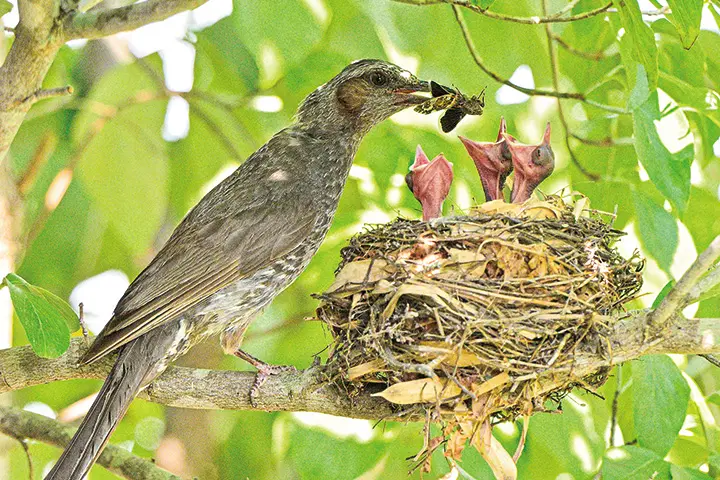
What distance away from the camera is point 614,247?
3504 mm

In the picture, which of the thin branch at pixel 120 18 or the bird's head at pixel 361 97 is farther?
the bird's head at pixel 361 97

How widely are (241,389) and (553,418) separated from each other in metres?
1.32

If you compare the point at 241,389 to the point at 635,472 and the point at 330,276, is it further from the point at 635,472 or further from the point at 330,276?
the point at 635,472

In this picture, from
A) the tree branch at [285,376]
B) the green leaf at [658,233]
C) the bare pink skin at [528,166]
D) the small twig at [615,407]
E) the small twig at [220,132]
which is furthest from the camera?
the small twig at [220,132]

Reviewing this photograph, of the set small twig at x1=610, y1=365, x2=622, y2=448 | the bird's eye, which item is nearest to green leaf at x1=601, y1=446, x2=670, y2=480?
small twig at x1=610, y1=365, x2=622, y2=448

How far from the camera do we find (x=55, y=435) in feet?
13.1

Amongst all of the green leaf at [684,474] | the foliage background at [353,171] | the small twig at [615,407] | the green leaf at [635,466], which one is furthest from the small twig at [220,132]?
the green leaf at [684,474]

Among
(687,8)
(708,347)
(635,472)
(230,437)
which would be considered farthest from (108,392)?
(687,8)

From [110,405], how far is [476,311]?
1449 millimetres

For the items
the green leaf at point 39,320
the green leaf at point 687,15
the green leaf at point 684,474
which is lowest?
the green leaf at point 684,474

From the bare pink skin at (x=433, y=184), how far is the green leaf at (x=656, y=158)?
0.87 metres

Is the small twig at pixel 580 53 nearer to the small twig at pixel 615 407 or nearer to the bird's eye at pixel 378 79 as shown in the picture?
the bird's eye at pixel 378 79

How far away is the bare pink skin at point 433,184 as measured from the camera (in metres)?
3.85

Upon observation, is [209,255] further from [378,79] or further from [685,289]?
[685,289]
